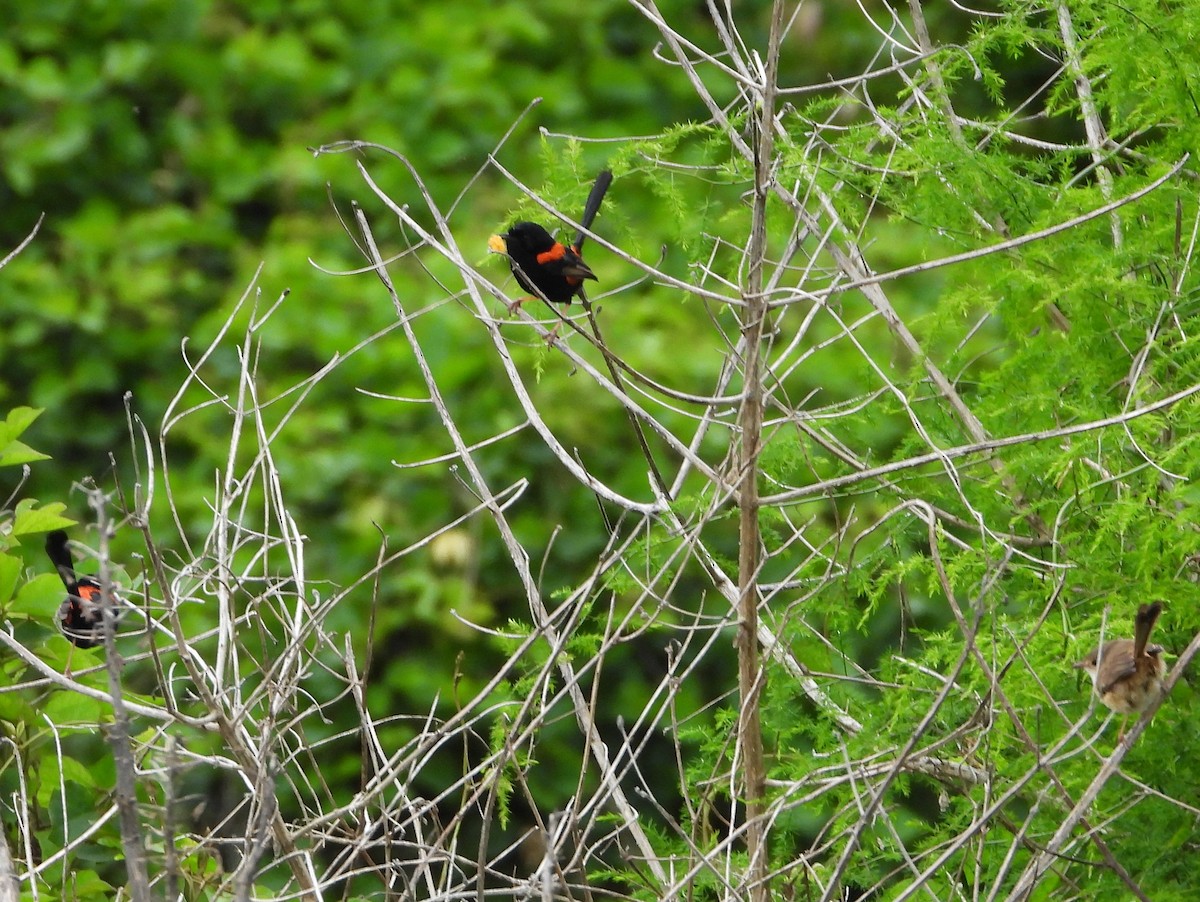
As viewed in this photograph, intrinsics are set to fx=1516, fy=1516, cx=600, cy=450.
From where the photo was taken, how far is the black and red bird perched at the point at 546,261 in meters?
3.45

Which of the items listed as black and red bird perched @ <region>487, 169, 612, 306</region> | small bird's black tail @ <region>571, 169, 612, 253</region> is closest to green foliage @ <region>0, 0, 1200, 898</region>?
small bird's black tail @ <region>571, 169, 612, 253</region>

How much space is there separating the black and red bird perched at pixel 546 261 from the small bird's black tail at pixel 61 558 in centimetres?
112

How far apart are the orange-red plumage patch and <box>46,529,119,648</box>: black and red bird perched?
123 cm

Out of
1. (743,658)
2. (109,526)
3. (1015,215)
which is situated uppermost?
(109,526)

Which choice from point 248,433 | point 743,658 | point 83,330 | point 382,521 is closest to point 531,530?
point 382,521

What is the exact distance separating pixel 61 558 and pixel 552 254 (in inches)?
50.3

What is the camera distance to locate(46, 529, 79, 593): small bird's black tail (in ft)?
9.59

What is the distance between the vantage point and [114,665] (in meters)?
1.73

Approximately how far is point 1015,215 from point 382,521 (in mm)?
2375

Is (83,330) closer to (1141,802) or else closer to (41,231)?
(41,231)

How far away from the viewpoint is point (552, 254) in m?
3.53

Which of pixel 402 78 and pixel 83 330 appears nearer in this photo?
pixel 83 330

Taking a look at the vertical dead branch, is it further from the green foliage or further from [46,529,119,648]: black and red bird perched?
[46,529,119,648]: black and red bird perched

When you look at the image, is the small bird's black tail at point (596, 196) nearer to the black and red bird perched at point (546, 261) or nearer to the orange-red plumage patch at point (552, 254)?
the black and red bird perched at point (546, 261)
